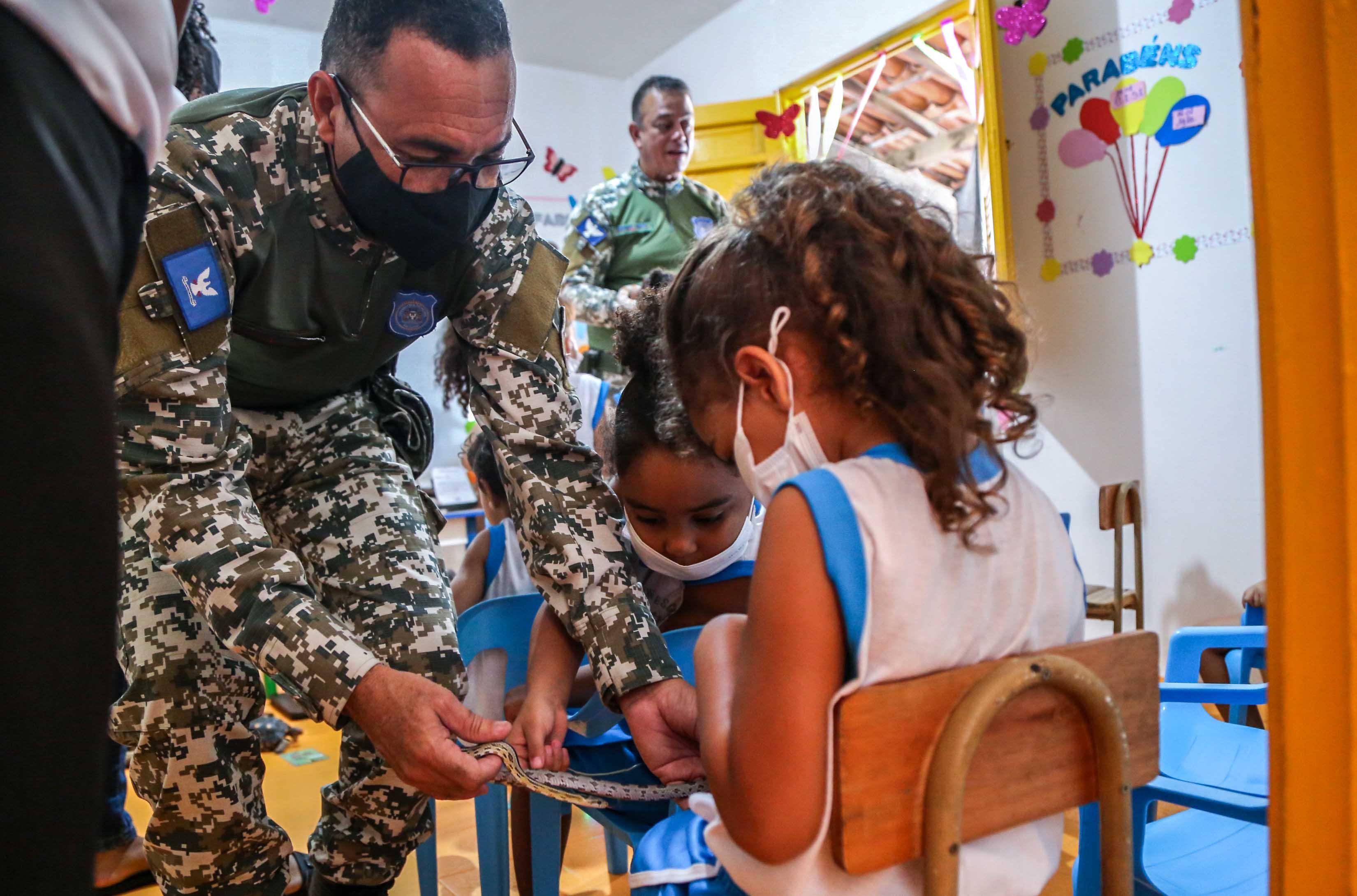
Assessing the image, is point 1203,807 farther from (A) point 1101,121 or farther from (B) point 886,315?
(A) point 1101,121

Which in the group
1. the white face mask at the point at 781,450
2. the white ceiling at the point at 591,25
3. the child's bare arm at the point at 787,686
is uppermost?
the white ceiling at the point at 591,25

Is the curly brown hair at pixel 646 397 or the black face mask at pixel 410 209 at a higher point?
the black face mask at pixel 410 209

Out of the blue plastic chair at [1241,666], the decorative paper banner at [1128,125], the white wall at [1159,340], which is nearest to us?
the blue plastic chair at [1241,666]

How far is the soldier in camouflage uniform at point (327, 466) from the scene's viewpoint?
1.20 meters

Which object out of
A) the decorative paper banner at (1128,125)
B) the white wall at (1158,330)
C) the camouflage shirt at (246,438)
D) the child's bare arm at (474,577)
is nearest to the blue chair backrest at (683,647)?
the camouflage shirt at (246,438)

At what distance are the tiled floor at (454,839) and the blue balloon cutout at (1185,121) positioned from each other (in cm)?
246

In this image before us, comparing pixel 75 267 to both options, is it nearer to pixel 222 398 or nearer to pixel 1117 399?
pixel 222 398

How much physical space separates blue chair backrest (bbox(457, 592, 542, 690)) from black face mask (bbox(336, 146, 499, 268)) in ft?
1.99

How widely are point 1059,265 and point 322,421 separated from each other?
322 centimetres

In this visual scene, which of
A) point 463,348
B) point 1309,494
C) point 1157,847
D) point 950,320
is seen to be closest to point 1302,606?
point 1309,494

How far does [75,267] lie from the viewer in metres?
0.48

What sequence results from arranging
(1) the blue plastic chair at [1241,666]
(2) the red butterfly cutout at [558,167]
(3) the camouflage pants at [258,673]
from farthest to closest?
(2) the red butterfly cutout at [558,167] → (1) the blue plastic chair at [1241,666] → (3) the camouflage pants at [258,673]

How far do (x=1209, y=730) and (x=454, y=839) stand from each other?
1.71 m

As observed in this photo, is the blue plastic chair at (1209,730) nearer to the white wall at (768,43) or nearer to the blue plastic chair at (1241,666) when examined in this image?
the blue plastic chair at (1241,666)
